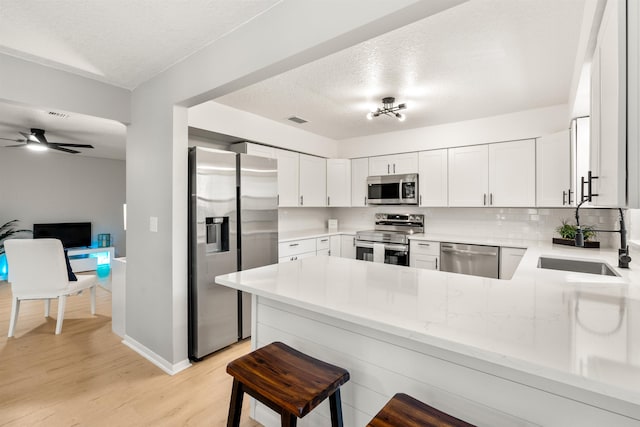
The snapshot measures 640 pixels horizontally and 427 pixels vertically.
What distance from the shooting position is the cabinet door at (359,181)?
481 centimetres

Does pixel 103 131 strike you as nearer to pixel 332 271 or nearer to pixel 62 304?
pixel 62 304

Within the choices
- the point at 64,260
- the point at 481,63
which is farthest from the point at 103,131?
the point at 481,63

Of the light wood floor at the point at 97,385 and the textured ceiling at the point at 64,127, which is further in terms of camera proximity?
the textured ceiling at the point at 64,127

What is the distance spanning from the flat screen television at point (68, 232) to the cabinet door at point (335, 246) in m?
5.21

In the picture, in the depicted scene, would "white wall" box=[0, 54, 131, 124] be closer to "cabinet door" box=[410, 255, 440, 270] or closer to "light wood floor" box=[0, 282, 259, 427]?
"light wood floor" box=[0, 282, 259, 427]

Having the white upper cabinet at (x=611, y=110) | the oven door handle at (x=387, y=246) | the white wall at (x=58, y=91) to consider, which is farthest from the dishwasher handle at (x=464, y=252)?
the white wall at (x=58, y=91)

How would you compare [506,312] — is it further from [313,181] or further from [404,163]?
[313,181]

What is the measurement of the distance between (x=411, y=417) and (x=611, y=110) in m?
1.25

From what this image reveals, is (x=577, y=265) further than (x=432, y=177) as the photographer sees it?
No

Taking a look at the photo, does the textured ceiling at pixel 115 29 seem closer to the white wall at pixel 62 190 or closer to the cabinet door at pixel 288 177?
the cabinet door at pixel 288 177

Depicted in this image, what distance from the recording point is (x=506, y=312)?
1.16 metres

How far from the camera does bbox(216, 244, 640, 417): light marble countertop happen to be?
802 mm

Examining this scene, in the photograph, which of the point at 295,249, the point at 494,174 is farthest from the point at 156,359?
the point at 494,174

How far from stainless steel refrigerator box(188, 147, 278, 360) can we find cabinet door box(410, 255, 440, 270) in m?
1.88
